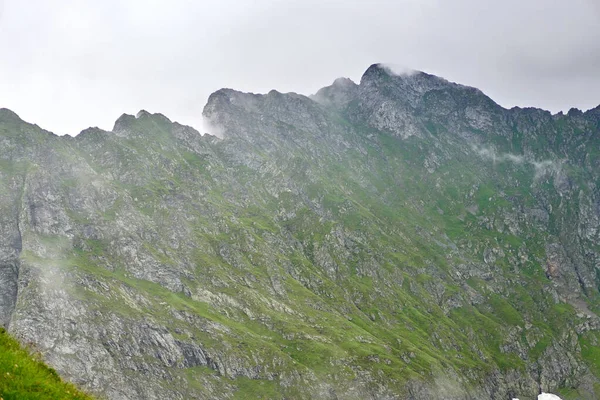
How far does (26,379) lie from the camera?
49.0 ft

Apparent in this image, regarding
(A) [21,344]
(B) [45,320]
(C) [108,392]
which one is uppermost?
(A) [21,344]

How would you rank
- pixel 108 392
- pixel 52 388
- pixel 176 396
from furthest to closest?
pixel 176 396 → pixel 108 392 → pixel 52 388

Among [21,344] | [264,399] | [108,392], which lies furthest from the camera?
[264,399]

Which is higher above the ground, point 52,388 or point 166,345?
point 52,388

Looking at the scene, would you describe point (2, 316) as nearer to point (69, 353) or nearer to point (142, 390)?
point (69, 353)

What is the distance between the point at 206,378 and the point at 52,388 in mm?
194005

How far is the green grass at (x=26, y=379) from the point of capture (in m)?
14.4

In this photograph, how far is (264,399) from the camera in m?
193

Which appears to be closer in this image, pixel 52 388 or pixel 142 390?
pixel 52 388

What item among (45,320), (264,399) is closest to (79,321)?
(45,320)

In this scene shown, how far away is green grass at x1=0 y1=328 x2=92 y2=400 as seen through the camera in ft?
47.2

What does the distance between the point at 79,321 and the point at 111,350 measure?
55.5ft

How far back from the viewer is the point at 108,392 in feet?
551

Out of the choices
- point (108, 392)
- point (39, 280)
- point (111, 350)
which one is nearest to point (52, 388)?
point (108, 392)
